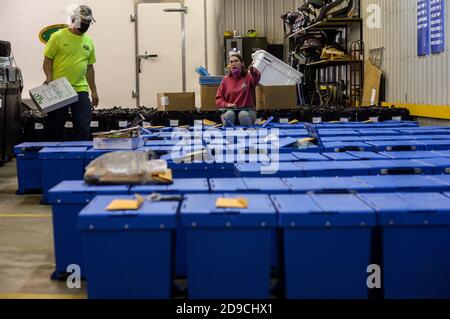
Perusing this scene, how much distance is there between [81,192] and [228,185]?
0.86 metres

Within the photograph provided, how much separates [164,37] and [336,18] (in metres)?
4.01

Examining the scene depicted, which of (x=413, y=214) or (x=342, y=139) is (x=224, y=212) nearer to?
(x=413, y=214)

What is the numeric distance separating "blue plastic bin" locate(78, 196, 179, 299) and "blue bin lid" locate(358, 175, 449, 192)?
1.35 m

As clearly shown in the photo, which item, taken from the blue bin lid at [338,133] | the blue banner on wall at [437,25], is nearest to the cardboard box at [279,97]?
the blue banner on wall at [437,25]

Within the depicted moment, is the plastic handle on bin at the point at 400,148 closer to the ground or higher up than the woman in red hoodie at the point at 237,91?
closer to the ground

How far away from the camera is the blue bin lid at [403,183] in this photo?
13.0ft

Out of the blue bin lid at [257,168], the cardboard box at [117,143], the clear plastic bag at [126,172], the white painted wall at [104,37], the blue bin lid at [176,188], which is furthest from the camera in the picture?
the white painted wall at [104,37]

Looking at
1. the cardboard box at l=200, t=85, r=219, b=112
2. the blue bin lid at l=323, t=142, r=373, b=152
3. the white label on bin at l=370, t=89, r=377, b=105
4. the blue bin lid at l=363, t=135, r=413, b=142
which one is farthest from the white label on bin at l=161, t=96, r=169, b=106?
the blue bin lid at l=323, t=142, r=373, b=152

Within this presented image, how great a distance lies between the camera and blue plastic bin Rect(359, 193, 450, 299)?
3354mm

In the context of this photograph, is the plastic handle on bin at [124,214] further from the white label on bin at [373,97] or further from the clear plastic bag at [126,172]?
the white label on bin at [373,97]

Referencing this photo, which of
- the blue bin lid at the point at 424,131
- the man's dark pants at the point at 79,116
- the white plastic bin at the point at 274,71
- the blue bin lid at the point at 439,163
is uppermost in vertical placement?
the white plastic bin at the point at 274,71

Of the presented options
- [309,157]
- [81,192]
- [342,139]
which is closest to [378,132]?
[342,139]

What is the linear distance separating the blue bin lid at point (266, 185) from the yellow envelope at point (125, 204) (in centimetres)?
73
